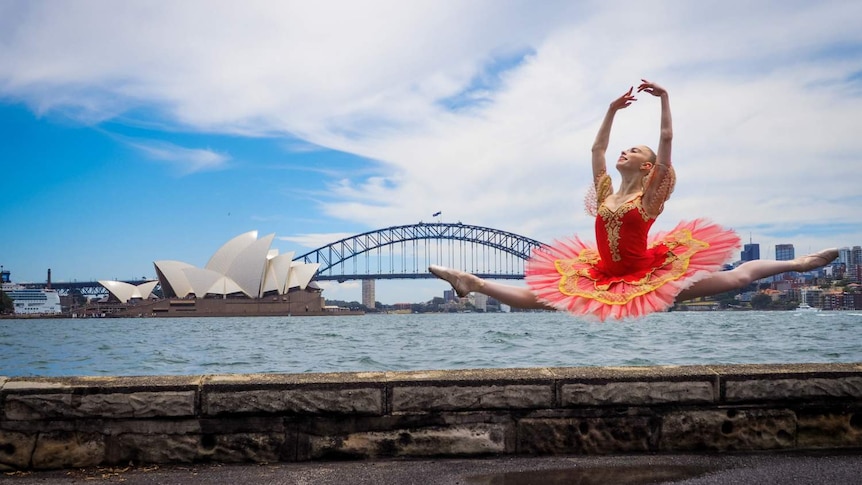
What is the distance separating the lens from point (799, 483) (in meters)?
3.47

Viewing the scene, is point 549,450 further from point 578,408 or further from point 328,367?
point 328,367

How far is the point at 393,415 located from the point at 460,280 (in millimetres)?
1193

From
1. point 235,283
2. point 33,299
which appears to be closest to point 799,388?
point 235,283

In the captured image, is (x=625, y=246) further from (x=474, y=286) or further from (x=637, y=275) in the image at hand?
(x=474, y=286)

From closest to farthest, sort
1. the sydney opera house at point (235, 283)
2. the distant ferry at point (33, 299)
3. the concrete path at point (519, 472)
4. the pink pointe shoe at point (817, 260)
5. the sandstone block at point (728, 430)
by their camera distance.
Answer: the pink pointe shoe at point (817, 260)
the concrete path at point (519, 472)
the sandstone block at point (728, 430)
the sydney opera house at point (235, 283)
the distant ferry at point (33, 299)

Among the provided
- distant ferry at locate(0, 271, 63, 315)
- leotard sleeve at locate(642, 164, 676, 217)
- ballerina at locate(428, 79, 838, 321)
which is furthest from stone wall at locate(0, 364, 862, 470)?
distant ferry at locate(0, 271, 63, 315)

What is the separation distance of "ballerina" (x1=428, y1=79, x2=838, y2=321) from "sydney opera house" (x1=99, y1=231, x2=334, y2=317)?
61524mm

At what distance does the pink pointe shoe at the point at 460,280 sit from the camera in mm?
3166

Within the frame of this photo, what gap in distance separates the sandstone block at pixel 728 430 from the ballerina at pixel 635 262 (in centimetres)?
107

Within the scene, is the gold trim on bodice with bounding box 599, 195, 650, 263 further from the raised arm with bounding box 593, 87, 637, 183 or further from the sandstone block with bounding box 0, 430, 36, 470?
the sandstone block with bounding box 0, 430, 36, 470

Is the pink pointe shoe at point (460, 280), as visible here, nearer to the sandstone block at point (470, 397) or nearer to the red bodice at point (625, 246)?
the red bodice at point (625, 246)

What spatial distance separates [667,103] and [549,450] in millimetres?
1977

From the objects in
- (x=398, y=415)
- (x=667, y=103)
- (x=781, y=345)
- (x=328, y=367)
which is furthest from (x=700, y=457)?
(x=781, y=345)

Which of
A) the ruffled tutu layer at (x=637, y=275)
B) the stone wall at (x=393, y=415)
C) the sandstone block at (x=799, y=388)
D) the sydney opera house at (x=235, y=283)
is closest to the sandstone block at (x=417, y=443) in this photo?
the stone wall at (x=393, y=415)
